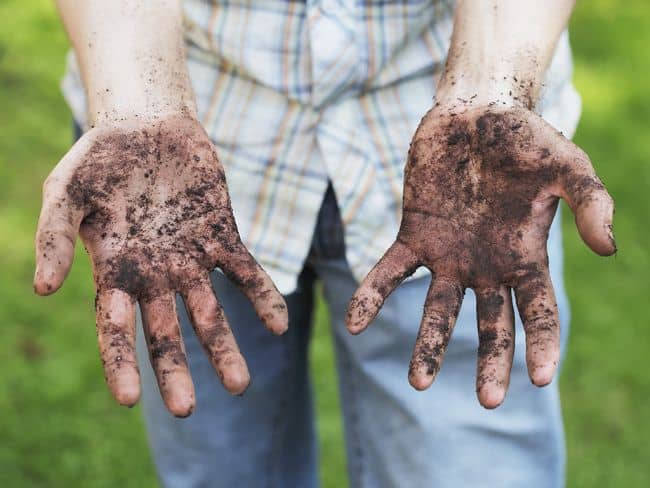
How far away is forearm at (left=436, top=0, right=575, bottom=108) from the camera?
1417 mm

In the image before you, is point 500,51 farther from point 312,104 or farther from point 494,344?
point 494,344

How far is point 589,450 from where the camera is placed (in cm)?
262

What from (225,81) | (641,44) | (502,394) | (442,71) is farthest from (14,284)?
(641,44)

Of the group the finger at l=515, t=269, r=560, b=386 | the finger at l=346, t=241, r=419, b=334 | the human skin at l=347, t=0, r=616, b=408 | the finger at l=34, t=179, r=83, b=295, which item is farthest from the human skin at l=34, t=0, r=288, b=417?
the finger at l=515, t=269, r=560, b=386

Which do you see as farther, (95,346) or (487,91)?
(95,346)

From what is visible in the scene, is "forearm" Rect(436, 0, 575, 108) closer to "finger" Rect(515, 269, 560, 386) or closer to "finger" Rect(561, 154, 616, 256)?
"finger" Rect(561, 154, 616, 256)

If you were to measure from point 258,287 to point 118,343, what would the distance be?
0.71 feet

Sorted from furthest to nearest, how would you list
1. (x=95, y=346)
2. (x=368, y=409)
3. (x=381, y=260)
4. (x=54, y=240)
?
(x=95, y=346) < (x=368, y=409) < (x=381, y=260) < (x=54, y=240)

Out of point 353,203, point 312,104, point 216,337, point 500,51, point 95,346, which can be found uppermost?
point 500,51

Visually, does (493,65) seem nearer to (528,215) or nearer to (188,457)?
(528,215)

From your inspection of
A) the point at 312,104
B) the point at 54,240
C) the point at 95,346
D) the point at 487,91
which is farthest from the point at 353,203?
the point at 95,346

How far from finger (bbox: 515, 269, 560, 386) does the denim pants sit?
21cm

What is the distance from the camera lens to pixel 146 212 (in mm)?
1365

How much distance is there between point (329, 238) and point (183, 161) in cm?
30
